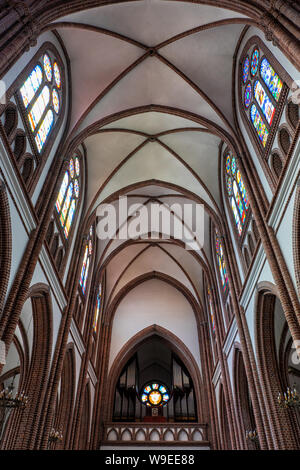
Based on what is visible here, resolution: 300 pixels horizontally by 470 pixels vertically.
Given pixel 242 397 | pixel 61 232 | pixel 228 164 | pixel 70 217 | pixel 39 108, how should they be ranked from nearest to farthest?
1. pixel 39 108
2. pixel 61 232
3. pixel 242 397
4. pixel 70 217
5. pixel 228 164

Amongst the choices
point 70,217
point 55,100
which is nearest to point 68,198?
point 70,217

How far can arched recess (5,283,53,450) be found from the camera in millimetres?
10297

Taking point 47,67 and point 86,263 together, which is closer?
point 47,67

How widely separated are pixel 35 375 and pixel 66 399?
13.3ft

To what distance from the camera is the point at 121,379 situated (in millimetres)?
22703

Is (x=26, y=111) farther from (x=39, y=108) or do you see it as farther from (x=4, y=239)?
(x=4, y=239)

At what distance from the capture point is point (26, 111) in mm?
10836

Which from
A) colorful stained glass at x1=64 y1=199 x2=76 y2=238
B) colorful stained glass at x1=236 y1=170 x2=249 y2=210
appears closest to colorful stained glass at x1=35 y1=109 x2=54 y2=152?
colorful stained glass at x1=64 y1=199 x2=76 y2=238

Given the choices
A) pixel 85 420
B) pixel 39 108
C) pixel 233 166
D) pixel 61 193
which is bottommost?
pixel 85 420

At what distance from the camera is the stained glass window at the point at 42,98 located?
1112 cm

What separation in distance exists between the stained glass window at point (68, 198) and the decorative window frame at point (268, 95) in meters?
6.99

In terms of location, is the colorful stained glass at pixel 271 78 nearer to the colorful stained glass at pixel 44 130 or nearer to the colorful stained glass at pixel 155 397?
the colorful stained glass at pixel 44 130

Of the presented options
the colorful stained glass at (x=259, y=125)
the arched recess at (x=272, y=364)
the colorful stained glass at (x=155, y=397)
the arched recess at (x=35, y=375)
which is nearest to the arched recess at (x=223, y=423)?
the colorful stained glass at (x=155, y=397)

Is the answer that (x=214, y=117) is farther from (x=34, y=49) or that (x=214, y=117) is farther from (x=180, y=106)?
(x=34, y=49)
